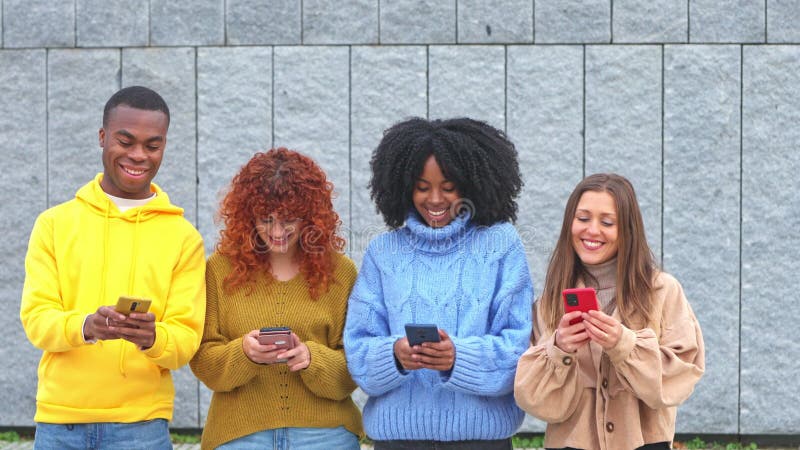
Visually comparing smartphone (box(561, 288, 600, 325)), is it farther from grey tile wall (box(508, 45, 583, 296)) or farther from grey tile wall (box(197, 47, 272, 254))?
grey tile wall (box(197, 47, 272, 254))

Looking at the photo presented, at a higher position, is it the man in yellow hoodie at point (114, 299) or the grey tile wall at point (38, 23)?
the grey tile wall at point (38, 23)

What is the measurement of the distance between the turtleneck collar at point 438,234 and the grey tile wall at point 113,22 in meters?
3.04

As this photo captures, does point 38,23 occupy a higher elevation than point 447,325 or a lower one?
higher

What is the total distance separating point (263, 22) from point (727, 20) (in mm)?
2661

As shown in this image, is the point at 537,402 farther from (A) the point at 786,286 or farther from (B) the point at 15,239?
(B) the point at 15,239

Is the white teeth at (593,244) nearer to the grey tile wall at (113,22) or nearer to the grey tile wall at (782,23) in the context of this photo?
the grey tile wall at (782,23)

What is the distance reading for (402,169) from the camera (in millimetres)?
3545

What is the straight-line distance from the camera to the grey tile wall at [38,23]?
594cm

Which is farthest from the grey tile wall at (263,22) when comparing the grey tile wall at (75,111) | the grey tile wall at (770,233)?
the grey tile wall at (770,233)

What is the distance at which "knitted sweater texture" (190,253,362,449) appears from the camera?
3383mm

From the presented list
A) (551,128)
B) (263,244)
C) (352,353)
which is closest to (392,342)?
(352,353)

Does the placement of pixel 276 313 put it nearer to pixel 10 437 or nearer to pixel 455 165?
pixel 455 165

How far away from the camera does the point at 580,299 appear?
3084mm

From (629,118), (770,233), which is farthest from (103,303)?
(770,233)
